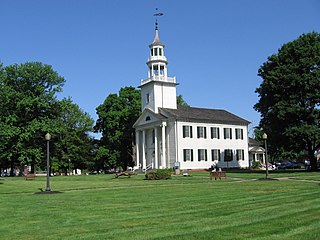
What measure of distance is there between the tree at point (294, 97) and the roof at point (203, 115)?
13028mm

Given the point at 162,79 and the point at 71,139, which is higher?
the point at 162,79

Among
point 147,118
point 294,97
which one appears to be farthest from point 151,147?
point 294,97

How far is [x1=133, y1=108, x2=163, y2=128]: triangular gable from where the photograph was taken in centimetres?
5728

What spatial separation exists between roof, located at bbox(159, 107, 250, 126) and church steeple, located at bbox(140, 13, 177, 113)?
161cm

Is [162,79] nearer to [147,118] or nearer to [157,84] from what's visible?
[157,84]

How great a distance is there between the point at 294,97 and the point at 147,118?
23.1m

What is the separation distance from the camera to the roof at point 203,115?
56.5 metres

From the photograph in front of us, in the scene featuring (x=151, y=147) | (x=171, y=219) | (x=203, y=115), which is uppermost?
(x=203, y=115)

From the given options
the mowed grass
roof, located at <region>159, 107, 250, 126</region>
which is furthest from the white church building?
the mowed grass

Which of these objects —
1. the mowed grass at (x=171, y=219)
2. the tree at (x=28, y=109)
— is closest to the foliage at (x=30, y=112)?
the tree at (x=28, y=109)

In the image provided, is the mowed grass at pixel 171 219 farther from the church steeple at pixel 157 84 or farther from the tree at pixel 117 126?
the tree at pixel 117 126

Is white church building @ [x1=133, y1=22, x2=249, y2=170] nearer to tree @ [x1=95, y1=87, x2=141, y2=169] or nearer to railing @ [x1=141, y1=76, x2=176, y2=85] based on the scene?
railing @ [x1=141, y1=76, x2=176, y2=85]

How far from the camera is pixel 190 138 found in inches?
2238

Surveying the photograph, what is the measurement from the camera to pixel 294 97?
42.8 metres
